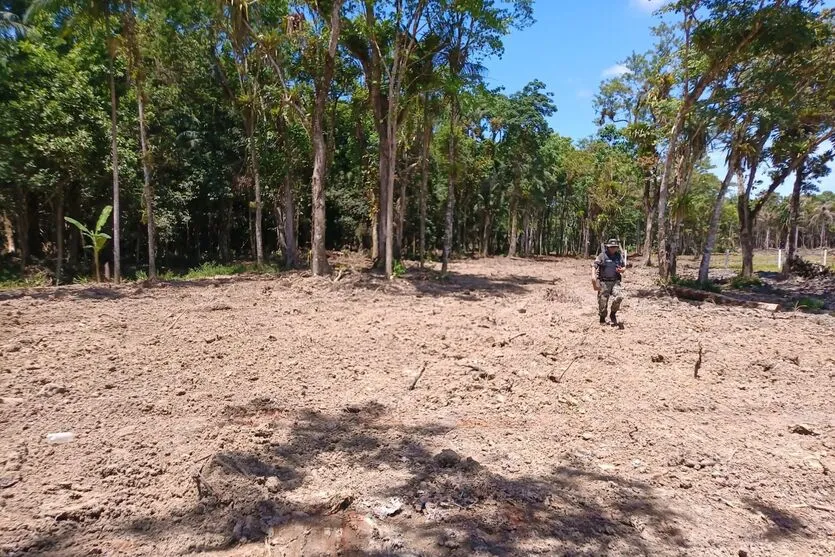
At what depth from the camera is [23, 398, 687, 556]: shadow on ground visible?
123 inches

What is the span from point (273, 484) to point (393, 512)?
96 cm

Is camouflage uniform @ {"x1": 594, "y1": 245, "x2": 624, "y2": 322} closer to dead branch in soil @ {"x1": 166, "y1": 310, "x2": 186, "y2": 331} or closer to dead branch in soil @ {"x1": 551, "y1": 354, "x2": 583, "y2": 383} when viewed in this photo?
dead branch in soil @ {"x1": 551, "y1": 354, "x2": 583, "y2": 383}

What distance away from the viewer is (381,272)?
19.0 metres

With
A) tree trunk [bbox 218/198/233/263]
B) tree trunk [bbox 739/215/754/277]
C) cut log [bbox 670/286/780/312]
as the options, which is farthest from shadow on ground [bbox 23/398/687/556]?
tree trunk [bbox 218/198/233/263]

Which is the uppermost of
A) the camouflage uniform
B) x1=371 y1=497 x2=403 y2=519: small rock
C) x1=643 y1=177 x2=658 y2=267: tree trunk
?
x1=643 y1=177 x2=658 y2=267: tree trunk

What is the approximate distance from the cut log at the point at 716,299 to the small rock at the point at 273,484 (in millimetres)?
13175

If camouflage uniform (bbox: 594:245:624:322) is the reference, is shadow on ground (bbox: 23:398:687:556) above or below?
below

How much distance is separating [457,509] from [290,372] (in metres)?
3.76

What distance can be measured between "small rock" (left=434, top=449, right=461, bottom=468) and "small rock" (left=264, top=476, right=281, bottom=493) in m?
1.30

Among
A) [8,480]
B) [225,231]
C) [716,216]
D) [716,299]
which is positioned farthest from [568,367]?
[225,231]

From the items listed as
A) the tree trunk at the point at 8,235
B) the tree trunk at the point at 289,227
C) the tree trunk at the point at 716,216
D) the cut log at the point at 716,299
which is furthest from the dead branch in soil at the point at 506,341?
the tree trunk at the point at 8,235

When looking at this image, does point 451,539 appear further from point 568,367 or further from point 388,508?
point 568,367

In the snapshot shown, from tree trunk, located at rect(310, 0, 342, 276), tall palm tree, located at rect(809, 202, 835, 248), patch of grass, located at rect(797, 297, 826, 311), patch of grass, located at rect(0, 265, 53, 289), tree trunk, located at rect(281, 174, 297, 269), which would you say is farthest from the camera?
tall palm tree, located at rect(809, 202, 835, 248)

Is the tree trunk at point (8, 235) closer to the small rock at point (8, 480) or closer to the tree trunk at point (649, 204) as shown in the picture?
the small rock at point (8, 480)
